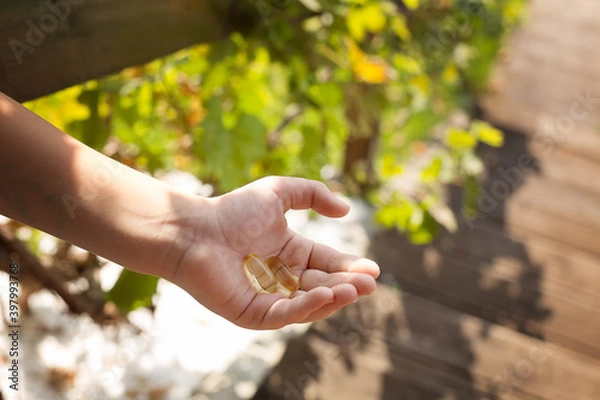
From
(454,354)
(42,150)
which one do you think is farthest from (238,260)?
(454,354)

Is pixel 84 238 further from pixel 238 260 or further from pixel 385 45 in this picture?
pixel 385 45

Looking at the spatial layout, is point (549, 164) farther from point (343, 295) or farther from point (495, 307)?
point (343, 295)

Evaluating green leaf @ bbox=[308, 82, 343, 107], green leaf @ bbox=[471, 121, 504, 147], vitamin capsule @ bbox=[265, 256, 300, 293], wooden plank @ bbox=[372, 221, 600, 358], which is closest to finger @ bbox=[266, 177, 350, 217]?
vitamin capsule @ bbox=[265, 256, 300, 293]

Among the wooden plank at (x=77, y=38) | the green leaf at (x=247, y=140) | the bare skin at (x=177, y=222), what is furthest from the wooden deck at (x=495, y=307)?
the wooden plank at (x=77, y=38)

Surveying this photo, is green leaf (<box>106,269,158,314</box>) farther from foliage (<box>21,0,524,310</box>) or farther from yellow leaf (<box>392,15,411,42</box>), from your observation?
yellow leaf (<box>392,15,411,42</box>)

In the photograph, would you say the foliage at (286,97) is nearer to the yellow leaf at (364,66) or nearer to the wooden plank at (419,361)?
the yellow leaf at (364,66)

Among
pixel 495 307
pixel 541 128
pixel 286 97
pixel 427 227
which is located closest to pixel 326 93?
pixel 286 97

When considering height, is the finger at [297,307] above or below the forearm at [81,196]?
below
